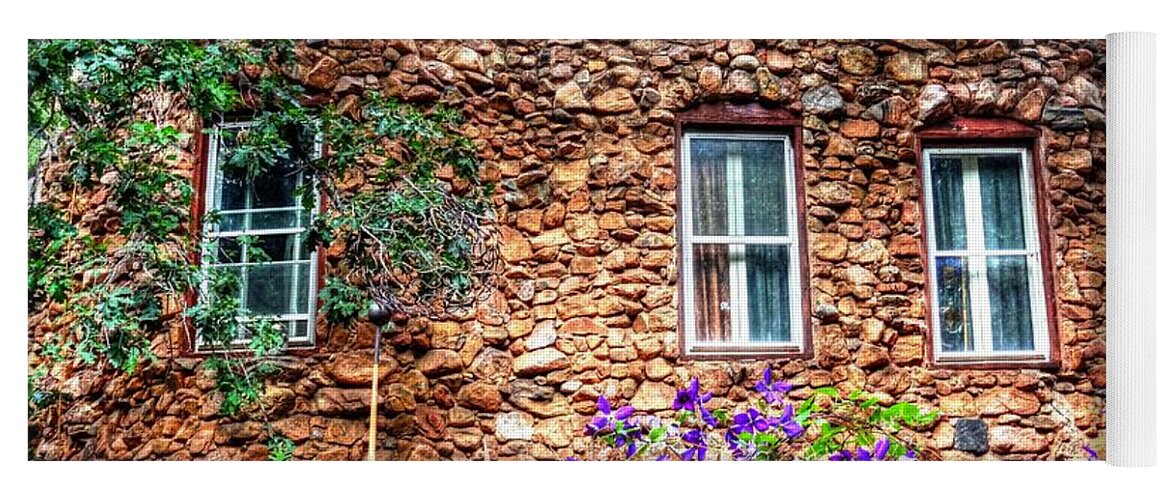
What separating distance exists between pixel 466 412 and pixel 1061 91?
258 centimetres

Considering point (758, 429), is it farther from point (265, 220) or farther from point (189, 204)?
point (189, 204)

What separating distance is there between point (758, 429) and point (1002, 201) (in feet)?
4.31

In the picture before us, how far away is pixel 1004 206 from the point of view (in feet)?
12.4

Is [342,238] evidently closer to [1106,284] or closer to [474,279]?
[474,279]

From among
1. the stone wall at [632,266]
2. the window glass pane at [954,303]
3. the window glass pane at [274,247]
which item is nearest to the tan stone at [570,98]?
the stone wall at [632,266]

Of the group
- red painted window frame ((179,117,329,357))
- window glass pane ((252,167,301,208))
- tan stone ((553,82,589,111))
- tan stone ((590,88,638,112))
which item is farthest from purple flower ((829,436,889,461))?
window glass pane ((252,167,301,208))

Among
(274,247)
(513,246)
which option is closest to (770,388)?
(513,246)

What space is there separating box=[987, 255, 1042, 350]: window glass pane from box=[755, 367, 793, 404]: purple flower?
0.84 metres

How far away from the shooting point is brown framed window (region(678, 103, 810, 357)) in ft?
12.1

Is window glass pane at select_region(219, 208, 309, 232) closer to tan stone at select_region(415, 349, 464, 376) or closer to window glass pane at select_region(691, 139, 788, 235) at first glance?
tan stone at select_region(415, 349, 464, 376)

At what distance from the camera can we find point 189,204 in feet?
11.9

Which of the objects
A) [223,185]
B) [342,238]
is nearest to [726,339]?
[342,238]

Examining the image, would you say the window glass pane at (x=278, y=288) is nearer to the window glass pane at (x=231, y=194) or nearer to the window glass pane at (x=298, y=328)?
the window glass pane at (x=298, y=328)

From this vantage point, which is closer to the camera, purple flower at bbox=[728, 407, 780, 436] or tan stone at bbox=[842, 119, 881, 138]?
purple flower at bbox=[728, 407, 780, 436]
